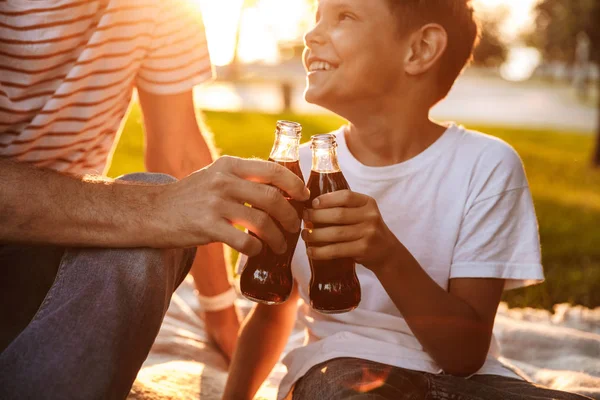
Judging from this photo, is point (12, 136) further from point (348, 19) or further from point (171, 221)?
point (348, 19)

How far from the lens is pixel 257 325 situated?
2822mm

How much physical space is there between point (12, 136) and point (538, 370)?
8.66ft

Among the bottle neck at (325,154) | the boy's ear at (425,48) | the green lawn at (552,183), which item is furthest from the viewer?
the green lawn at (552,183)

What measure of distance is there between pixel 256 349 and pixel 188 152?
1.01 metres

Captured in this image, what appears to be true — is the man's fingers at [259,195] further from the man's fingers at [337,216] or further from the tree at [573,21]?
the tree at [573,21]

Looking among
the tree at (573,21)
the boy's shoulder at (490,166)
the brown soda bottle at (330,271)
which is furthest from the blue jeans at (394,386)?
the tree at (573,21)

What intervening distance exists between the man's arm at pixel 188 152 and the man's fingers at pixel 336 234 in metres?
1.36

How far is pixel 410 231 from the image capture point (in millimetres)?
2689

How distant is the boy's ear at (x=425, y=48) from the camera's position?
108 inches

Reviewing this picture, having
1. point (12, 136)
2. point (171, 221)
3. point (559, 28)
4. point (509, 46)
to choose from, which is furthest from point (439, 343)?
point (509, 46)

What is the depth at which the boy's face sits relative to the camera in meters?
2.56

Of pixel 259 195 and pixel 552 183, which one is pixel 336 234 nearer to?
pixel 259 195

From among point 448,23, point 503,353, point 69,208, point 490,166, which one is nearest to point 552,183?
point 503,353

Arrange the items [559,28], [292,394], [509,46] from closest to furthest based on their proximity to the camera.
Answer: [292,394] < [559,28] < [509,46]
